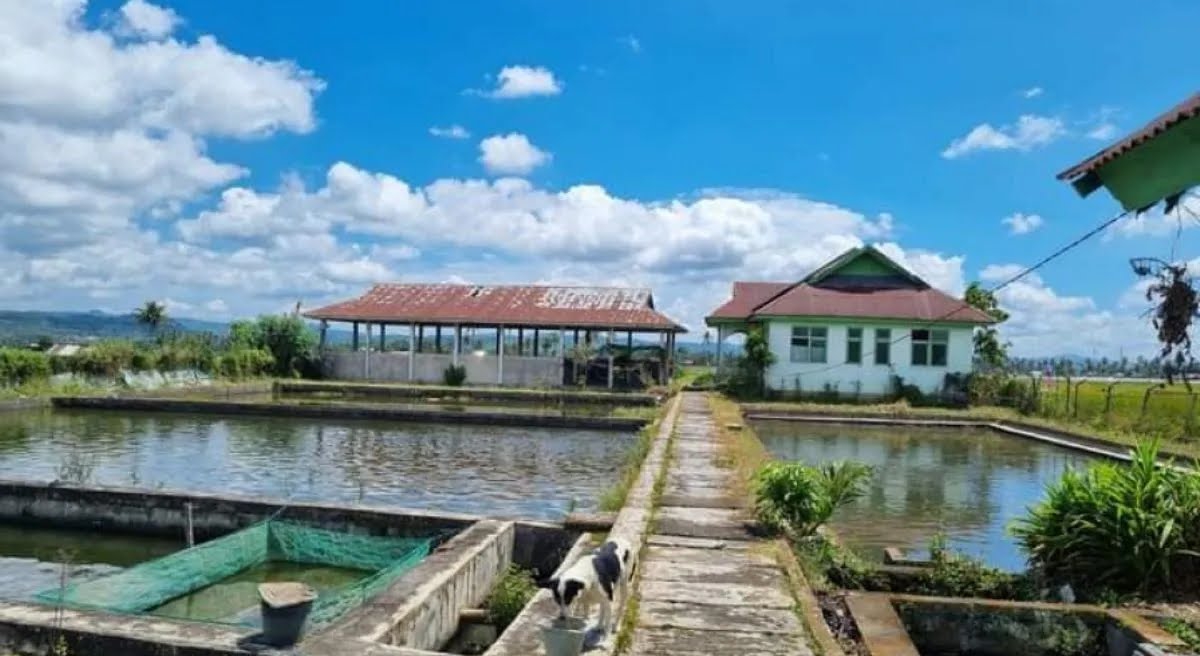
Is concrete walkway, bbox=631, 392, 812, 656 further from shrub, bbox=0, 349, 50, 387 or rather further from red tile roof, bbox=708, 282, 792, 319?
red tile roof, bbox=708, 282, 792, 319

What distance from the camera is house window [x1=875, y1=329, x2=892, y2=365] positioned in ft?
82.8

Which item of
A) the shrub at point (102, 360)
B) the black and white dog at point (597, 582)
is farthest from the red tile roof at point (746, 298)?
the black and white dog at point (597, 582)

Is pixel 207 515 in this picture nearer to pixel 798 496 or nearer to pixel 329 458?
pixel 329 458

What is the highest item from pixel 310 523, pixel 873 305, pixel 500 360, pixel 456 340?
pixel 873 305

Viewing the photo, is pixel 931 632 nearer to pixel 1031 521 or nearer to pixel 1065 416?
pixel 1031 521

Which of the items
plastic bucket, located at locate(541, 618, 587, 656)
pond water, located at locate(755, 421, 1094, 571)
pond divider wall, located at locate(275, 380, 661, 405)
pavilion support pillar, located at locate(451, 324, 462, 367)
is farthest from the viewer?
pavilion support pillar, located at locate(451, 324, 462, 367)

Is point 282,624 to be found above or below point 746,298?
below

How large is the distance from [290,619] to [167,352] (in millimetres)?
24935

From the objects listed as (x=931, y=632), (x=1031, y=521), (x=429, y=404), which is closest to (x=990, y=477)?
(x=1031, y=521)

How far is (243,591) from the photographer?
7180mm

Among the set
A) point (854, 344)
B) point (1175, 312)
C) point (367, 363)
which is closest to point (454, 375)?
point (367, 363)

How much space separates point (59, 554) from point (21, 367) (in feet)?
55.6

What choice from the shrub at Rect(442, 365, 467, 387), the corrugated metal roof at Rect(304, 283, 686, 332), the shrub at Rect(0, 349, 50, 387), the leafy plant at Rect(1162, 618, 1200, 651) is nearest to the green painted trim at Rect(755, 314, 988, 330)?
the corrugated metal roof at Rect(304, 283, 686, 332)

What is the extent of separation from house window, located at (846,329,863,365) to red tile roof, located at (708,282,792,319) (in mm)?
5475
